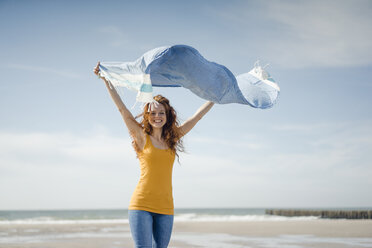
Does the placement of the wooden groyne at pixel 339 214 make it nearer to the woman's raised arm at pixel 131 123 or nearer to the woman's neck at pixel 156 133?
the woman's neck at pixel 156 133

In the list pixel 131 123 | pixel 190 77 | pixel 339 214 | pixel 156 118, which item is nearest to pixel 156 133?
pixel 156 118

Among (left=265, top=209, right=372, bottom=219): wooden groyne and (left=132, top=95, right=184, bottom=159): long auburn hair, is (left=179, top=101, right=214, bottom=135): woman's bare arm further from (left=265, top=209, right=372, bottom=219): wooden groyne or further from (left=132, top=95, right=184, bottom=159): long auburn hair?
(left=265, top=209, right=372, bottom=219): wooden groyne

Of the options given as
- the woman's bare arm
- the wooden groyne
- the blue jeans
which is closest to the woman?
the blue jeans

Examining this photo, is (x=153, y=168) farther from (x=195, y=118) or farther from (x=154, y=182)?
(x=195, y=118)

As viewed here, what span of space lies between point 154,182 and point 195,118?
936 millimetres

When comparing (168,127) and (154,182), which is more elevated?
(168,127)

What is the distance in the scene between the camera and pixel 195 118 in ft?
12.8

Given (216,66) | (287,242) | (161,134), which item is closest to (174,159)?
(161,134)

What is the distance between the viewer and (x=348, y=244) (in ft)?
30.3

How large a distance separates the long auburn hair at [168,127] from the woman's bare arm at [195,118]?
0.11m

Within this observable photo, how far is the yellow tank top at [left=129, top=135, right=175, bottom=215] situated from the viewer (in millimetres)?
3148

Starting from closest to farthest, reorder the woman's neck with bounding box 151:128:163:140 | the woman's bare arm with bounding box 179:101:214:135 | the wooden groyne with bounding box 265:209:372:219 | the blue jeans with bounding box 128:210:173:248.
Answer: the blue jeans with bounding box 128:210:173:248
the woman's neck with bounding box 151:128:163:140
the woman's bare arm with bounding box 179:101:214:135
the wooden groyne with bounding box 265:209:372:219

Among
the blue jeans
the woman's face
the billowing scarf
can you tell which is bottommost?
the blue jeans

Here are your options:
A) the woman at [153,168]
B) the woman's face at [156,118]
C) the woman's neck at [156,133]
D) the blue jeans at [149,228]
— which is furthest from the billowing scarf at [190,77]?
the blue jeans at [149,228]
